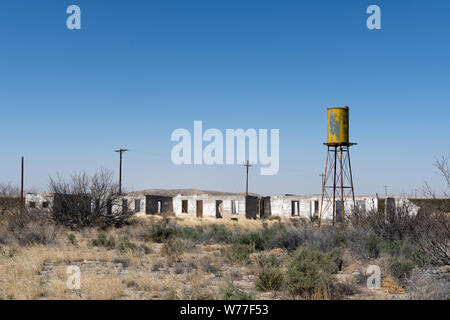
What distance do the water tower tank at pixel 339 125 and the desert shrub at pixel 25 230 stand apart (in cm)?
1333

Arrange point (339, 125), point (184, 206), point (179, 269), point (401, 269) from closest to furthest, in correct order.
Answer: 1. point (401, 269)
2. point (179, 269)
3. point (339, 125)
4. point (184, 206)

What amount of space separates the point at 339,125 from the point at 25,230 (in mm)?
14654

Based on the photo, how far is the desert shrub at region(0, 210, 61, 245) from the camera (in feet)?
52.8

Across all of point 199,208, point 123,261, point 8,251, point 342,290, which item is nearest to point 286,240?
point 123,261

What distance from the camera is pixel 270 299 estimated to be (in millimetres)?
8492

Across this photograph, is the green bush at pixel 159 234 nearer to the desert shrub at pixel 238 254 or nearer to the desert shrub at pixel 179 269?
the desert shrub at pixel 238 254

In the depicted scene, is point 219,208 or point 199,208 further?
point 199,208

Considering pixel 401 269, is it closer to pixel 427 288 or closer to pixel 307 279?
pixel 427 288

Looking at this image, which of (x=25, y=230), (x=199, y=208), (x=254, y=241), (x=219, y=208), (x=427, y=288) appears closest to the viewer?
(x=427, y=288)

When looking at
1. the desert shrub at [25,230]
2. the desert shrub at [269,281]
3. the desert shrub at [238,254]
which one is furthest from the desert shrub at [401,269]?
the desert shrub at [25,230]

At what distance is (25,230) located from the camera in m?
17.0

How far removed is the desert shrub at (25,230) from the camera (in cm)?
1609

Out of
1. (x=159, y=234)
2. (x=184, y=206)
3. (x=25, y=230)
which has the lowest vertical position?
(x=184, y=206)
